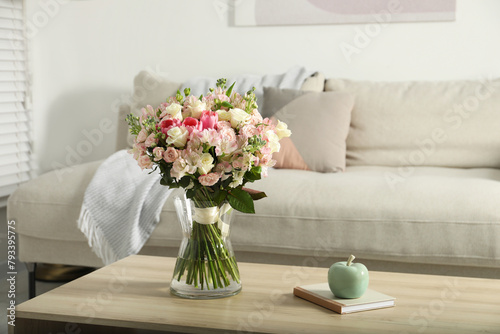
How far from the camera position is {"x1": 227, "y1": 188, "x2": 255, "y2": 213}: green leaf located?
1.34 m

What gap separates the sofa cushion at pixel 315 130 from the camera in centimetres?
262

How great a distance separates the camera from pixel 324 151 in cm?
262

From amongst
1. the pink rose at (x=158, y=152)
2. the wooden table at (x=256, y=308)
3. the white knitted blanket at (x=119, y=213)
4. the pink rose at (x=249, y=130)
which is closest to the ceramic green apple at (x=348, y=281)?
the wooden table at (x=256, y=308)

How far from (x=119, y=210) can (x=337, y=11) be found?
156cm

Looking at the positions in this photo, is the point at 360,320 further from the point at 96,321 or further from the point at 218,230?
the point at 96,321

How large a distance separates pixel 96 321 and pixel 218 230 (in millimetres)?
323

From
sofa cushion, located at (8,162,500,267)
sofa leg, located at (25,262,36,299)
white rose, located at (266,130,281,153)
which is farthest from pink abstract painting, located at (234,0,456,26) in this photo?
white rose, located at (266,130,281,153)

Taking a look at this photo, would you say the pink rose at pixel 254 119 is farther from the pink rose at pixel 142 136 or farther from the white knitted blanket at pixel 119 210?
the white knitted blanket at pixel 119 210

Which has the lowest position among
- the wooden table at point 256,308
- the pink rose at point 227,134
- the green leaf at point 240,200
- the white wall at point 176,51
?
the wooden table at point 256,308

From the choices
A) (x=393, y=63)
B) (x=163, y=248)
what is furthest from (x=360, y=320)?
(x=393, y=63)

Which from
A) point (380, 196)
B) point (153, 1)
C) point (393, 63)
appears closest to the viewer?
point (380, 196)

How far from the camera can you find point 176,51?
11.2 ft

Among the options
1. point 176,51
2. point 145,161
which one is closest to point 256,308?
point 145,161

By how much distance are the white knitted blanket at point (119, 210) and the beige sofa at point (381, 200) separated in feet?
0.18
